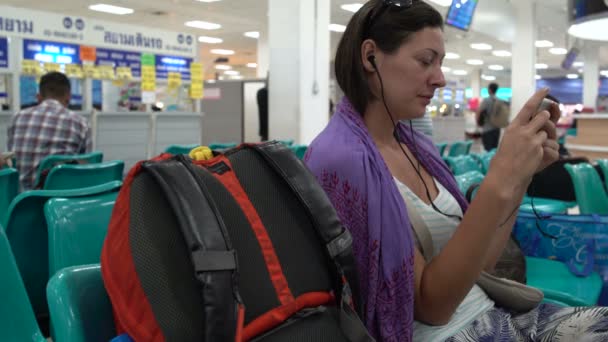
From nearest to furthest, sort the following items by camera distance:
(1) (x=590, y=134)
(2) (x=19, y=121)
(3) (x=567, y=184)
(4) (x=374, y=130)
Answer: (4) (x=374, y=130), (3) (x=567, y=184), (2) (x=19, y=121), (1) (x=590, y=134)

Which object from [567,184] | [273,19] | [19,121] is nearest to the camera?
[567,184]

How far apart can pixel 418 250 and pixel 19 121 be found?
13.4 feet

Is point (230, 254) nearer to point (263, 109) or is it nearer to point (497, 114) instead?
point (263, 109)

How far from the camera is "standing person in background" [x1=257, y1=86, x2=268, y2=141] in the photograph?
278 inches

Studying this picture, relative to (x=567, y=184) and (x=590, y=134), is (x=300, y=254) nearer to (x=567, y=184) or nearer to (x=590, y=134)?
(x=567, y=184)

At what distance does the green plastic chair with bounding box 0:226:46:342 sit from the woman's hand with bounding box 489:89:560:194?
3.10 feet

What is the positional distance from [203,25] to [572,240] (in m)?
13.6

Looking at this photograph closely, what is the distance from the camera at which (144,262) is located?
78 centimetres

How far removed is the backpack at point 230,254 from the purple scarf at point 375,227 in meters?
0.08

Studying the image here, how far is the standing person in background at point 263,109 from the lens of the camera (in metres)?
7.07

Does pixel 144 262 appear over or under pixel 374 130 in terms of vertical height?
under

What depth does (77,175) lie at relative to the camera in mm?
3023

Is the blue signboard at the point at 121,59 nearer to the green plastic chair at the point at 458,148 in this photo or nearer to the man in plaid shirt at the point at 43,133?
the man in plaid shirt at the point at 43,133

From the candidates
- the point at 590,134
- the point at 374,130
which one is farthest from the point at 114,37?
the point at 374,130
